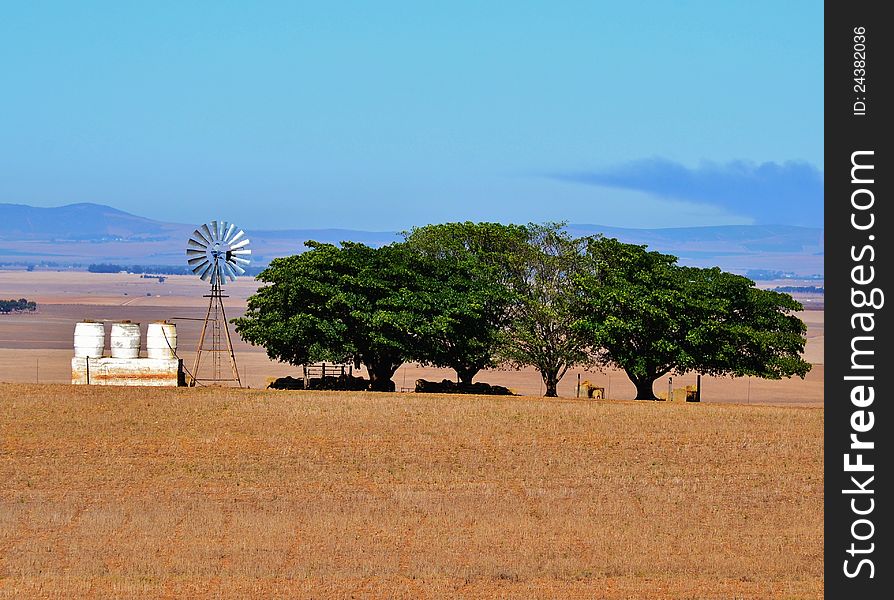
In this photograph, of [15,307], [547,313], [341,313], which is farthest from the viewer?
[15,307]

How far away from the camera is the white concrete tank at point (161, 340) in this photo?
50.1 metres

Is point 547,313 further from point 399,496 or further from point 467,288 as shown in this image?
point 399,496

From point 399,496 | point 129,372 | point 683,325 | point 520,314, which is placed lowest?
point 399,496

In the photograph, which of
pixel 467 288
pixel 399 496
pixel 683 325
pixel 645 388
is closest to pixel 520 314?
pixel 467 288

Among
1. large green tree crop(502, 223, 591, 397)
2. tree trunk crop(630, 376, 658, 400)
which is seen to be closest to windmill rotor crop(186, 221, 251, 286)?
large green tree crop(502, 223, 591, 397)

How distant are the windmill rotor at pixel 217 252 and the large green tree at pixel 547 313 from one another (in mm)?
12795

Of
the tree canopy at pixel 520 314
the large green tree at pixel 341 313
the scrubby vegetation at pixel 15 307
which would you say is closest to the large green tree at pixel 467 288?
the tree canopy at pixel 520 314

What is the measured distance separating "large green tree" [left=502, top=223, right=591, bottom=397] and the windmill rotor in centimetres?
1279

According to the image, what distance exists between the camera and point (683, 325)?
52500 mm

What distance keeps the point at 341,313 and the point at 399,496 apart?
22175mm

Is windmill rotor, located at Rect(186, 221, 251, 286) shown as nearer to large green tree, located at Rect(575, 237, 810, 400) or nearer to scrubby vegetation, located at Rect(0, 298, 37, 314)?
large green tree, located at Rect(575, 237, 810, 400)

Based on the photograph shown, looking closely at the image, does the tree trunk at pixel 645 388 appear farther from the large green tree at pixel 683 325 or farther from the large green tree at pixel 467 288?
the large green tree at pixel 467 288

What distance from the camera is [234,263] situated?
183ft
